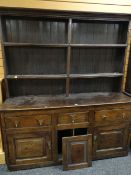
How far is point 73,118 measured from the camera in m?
1.84

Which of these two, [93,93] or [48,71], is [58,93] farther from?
[93,93]

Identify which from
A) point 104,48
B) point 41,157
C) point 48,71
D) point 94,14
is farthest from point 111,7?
point 41,157

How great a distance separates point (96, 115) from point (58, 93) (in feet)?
2.06

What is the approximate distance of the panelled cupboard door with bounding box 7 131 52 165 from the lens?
1.80 m

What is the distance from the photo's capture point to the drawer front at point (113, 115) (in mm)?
1908

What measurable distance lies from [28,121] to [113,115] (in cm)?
103

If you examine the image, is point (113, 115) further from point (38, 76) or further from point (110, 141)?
point (38, 76)

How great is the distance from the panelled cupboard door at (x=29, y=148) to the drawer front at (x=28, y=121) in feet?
0.37

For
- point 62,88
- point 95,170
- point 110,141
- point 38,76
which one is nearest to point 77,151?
point 95,170

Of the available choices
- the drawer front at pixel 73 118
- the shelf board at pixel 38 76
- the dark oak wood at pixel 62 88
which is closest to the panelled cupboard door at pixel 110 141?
the dark oak wood at pixel 62 88

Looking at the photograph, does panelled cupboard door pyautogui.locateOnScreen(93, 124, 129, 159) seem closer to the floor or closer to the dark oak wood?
the dark oak wood

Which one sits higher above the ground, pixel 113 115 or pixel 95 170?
pixel 113 115

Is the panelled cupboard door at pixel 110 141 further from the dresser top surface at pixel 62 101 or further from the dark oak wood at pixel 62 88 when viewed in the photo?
the dresser top surface at pixel 62 101

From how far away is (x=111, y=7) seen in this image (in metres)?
1.96
